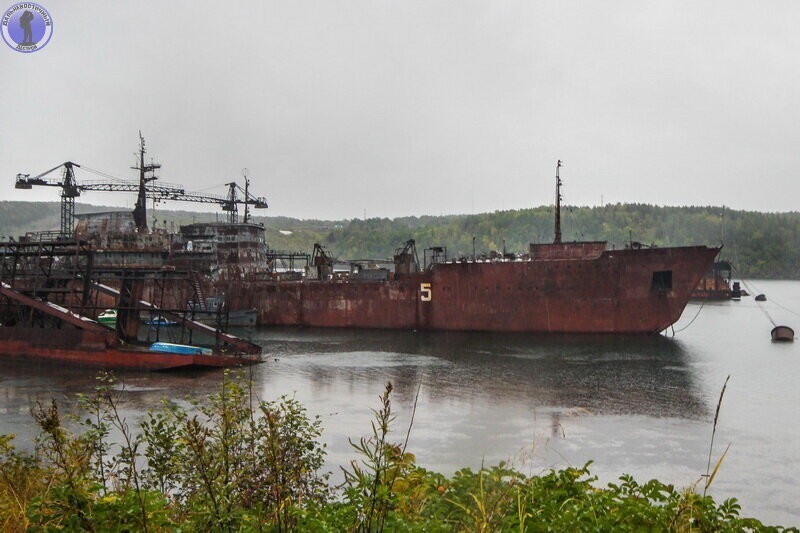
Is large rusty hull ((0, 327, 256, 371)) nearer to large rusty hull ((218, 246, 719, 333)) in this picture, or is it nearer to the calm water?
the calm water

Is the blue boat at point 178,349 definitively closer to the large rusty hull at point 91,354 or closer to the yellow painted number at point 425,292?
the large rusty hull at point 91,354

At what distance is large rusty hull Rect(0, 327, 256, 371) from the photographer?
929 inches

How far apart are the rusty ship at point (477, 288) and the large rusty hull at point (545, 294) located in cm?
6

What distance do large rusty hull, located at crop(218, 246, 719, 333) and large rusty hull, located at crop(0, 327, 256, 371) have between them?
17.2m

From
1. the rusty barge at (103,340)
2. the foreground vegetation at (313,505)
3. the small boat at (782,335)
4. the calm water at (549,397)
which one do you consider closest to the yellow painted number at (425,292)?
the calm water at (549,397)

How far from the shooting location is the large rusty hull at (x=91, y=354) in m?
23.6

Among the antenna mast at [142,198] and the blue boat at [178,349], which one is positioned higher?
the antenna mast at [142,198]

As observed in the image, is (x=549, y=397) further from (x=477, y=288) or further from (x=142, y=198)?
(x=142, y=198)

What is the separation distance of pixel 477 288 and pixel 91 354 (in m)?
22.9

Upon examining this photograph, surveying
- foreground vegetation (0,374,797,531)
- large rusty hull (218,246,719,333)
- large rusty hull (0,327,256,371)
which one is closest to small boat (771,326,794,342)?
large rusty hull (218,246,719,333)

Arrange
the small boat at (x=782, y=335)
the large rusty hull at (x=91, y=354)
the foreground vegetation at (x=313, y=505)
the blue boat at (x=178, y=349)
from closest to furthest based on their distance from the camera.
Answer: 1. the foreground vegetation at (x=313, y=505)
2. the large rusty hull at (x=91, y=354)
3. the blue boat at (x=178, y=349)
4. the small boat at (x=782, y=335)

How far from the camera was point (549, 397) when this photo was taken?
20.8 m

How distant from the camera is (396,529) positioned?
4398 mm

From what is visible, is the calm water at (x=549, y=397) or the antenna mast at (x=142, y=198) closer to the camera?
the calm water at (x=549, y=397)
